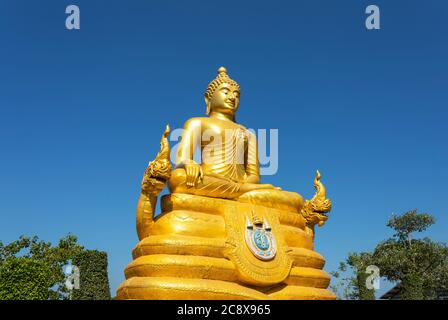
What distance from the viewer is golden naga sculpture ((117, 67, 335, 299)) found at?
27.7 feet

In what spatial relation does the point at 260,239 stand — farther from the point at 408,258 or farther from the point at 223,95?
the point at 408,258

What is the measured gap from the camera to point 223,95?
1235 cm

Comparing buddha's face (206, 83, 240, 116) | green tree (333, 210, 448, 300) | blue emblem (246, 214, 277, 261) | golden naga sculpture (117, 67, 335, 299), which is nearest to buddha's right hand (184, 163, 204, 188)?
golden naga sculpture (117, 67, 335, 299)

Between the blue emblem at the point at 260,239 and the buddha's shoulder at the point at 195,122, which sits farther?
the buddha's shoulder at the point at 195,122

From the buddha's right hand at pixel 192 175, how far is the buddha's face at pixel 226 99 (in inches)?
121

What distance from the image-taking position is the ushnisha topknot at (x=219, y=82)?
41.2 feet

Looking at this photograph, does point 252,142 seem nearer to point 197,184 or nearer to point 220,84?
point 220,84

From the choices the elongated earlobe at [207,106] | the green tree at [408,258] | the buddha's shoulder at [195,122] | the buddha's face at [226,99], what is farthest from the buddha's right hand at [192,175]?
the green tree at [408,258]

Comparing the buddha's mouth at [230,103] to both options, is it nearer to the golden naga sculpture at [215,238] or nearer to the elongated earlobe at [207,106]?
→ the elongated earlobe at [207,106]

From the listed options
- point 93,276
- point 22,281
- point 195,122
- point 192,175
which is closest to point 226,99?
point 195,122

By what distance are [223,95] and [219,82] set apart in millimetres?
424

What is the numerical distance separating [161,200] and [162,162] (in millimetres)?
909

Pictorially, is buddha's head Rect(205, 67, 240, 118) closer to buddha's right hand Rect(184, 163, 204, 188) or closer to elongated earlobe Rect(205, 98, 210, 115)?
elongated earlobe Rect(205, 98, 210, 115)
